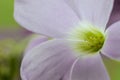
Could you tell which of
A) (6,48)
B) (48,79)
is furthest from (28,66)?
(6,48)

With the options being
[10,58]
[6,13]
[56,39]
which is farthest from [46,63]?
[6,13]

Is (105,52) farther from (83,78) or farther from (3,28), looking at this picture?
(3,28)

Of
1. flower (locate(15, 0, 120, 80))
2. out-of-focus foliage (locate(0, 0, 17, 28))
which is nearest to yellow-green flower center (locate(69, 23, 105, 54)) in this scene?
flower (locate(15, 0, 120, 80))

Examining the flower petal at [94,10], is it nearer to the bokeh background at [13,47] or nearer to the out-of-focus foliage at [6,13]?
the bokeh background at [13,47]

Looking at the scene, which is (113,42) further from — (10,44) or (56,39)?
(10,44)

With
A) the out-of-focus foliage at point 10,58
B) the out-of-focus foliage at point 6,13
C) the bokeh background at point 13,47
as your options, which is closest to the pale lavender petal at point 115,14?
the bokeh background at point 13,47

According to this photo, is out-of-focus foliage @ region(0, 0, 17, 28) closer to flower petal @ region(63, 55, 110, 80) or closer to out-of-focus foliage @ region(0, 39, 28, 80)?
out-of-focus foliage @ region(0, 39, 28, 80)

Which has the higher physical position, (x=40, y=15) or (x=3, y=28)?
(x=40, y=15)
